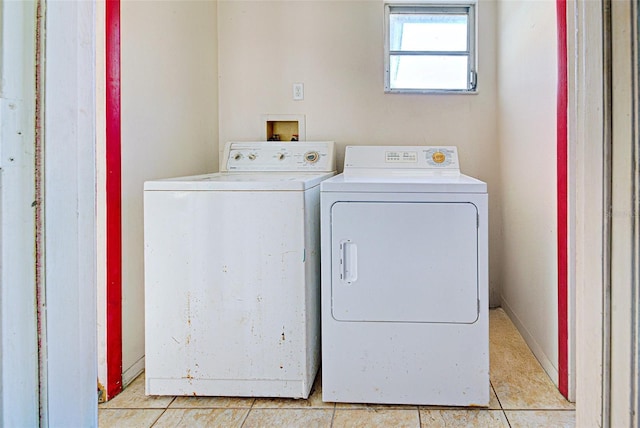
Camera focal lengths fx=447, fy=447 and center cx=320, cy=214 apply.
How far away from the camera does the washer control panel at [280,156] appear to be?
2451 mm

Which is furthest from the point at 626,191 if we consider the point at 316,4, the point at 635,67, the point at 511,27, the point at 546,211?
the point at 316,4

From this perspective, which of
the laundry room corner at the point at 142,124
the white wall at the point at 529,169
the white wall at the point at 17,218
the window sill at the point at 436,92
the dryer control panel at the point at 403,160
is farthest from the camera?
the window sill at the point at 436,92

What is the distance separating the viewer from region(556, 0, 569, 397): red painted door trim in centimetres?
163

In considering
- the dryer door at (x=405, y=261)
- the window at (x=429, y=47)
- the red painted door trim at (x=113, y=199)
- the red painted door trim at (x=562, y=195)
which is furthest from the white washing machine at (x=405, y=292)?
the window at (x=429, y=47)

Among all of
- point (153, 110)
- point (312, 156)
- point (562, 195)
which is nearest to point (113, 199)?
point (153, 110)

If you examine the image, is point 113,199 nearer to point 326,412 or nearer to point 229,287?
point 229,287

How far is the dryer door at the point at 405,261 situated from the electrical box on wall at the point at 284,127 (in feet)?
3.76

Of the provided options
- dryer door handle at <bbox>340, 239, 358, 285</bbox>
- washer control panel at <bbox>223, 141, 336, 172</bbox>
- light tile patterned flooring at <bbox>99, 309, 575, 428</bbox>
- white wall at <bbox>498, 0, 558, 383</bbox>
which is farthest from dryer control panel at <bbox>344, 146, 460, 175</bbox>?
light tile patterned flooring at <bbox>99, 309, 575, 428</bbox>

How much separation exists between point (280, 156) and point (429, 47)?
113 cm

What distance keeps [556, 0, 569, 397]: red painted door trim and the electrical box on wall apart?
4.63ft

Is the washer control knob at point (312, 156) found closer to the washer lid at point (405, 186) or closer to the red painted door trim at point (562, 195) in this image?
the washer lid at point (405, 186)

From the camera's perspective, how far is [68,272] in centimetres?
66

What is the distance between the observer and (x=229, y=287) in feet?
5.47

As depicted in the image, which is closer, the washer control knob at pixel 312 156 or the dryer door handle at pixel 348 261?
the dryer door handle at pixel 348 261
